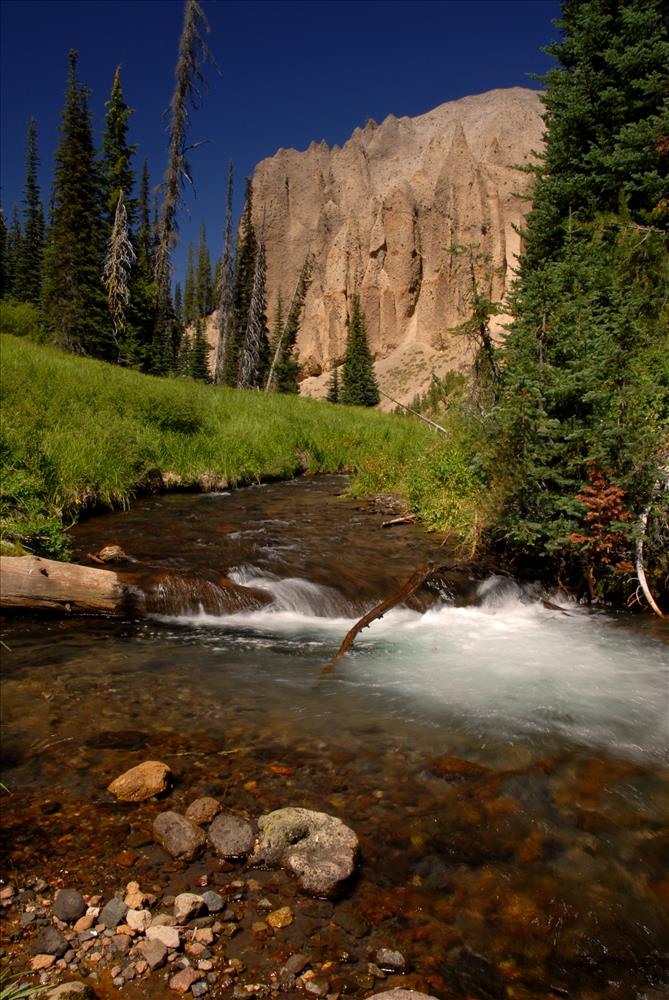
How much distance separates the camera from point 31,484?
732cm

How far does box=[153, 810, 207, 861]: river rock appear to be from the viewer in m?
2.61

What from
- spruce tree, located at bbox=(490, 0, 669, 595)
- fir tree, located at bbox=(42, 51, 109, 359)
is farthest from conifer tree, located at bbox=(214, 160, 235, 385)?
spruce tree, located at bbox=(490, 0, 669, 595)

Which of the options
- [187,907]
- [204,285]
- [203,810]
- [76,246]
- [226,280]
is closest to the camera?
[187,907]

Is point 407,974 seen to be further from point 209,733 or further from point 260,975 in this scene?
point 209,733

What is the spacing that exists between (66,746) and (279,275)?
114m

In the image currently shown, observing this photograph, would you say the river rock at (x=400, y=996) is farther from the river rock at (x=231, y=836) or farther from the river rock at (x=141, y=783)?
the river rock at (x=141, y=783)

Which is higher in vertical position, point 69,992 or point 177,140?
point 177,140

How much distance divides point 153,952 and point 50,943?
0.36 m

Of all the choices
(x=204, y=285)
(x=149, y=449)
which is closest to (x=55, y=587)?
(x=149, y=449)

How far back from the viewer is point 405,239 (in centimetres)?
8325

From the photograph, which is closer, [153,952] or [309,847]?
[153,952]

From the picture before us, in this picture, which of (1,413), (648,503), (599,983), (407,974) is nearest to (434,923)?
(407,974)

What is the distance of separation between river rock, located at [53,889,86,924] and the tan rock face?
71.4m

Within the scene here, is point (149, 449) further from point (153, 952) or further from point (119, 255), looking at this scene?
point (119, 255)
